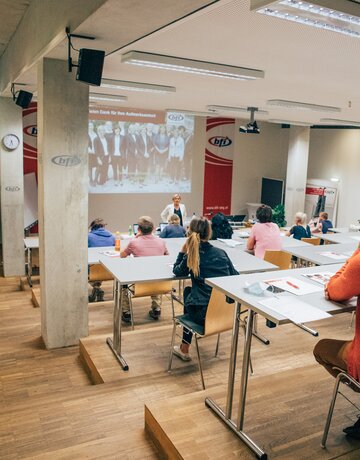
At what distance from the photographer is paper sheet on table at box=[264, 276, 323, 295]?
9.20ft

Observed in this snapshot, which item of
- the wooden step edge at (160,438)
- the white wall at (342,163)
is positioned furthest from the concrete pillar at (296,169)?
the wooden step edge at (160,438)

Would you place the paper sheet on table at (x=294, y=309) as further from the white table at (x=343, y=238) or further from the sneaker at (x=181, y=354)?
the white table at (x=343, y=238)

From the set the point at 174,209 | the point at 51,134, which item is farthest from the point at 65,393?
the point at 174,209

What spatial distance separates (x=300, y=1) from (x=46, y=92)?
278 centimetres

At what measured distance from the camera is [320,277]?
10.3 ft

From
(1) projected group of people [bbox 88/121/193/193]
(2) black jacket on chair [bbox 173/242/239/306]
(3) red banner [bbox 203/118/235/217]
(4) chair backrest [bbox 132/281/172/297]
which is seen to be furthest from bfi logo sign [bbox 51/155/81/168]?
(3) red banner [bbox 203/118/235/217]

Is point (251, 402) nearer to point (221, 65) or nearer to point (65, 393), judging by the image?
point (65, 393)

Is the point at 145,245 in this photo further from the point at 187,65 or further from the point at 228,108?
the point at 228,108

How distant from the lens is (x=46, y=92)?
14.3 feet

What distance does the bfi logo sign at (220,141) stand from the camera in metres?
12.2

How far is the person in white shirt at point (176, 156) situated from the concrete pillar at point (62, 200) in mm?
7267

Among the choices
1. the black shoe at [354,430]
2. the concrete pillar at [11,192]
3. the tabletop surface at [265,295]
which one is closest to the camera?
the tabletop surface at [265,295]

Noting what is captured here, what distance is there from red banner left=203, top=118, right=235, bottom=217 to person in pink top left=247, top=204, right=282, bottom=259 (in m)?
6.62

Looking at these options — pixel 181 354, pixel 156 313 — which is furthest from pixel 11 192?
pixel 181 354
